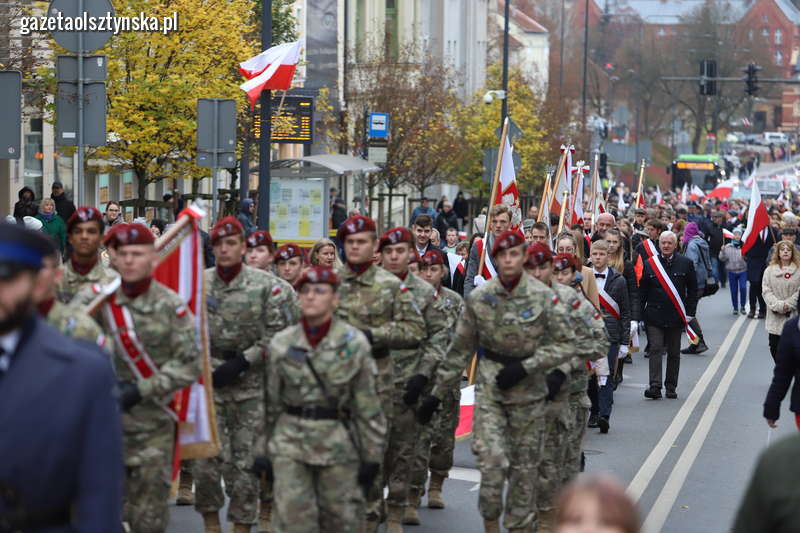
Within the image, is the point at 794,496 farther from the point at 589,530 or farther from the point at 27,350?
the point at 27,350

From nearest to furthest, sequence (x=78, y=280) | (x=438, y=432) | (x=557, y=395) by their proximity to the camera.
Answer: (x=78, y=280)
(x=557, y=395)
(x=438, y=432)

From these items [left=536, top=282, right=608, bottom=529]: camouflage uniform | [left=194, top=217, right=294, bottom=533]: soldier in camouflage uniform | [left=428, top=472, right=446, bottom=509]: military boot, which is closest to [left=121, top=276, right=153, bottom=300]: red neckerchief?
[left=194, top=217, right=294, bottom=533]: soldier in camouflage uniform

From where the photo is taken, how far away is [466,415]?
46.3ft

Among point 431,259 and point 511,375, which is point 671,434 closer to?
point 431,259

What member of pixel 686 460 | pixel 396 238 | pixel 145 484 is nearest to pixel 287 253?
pixel 396 238

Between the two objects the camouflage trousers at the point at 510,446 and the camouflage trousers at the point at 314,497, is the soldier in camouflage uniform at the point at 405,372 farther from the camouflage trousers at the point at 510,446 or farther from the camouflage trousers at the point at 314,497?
the camouflage trousers at the point at 314,497

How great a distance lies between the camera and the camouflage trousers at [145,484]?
25.1 ft

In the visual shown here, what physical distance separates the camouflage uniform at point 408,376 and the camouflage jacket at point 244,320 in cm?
80

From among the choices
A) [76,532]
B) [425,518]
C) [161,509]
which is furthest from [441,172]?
[76,532]

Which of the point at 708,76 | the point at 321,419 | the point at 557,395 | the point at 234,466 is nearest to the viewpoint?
the point at 321,419

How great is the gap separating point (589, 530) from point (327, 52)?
1604 inches

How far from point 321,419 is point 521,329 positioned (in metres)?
1.88

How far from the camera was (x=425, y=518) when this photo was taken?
419 inches

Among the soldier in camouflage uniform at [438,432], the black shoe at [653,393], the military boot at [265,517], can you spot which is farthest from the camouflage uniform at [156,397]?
the black shoe at [653,393]
